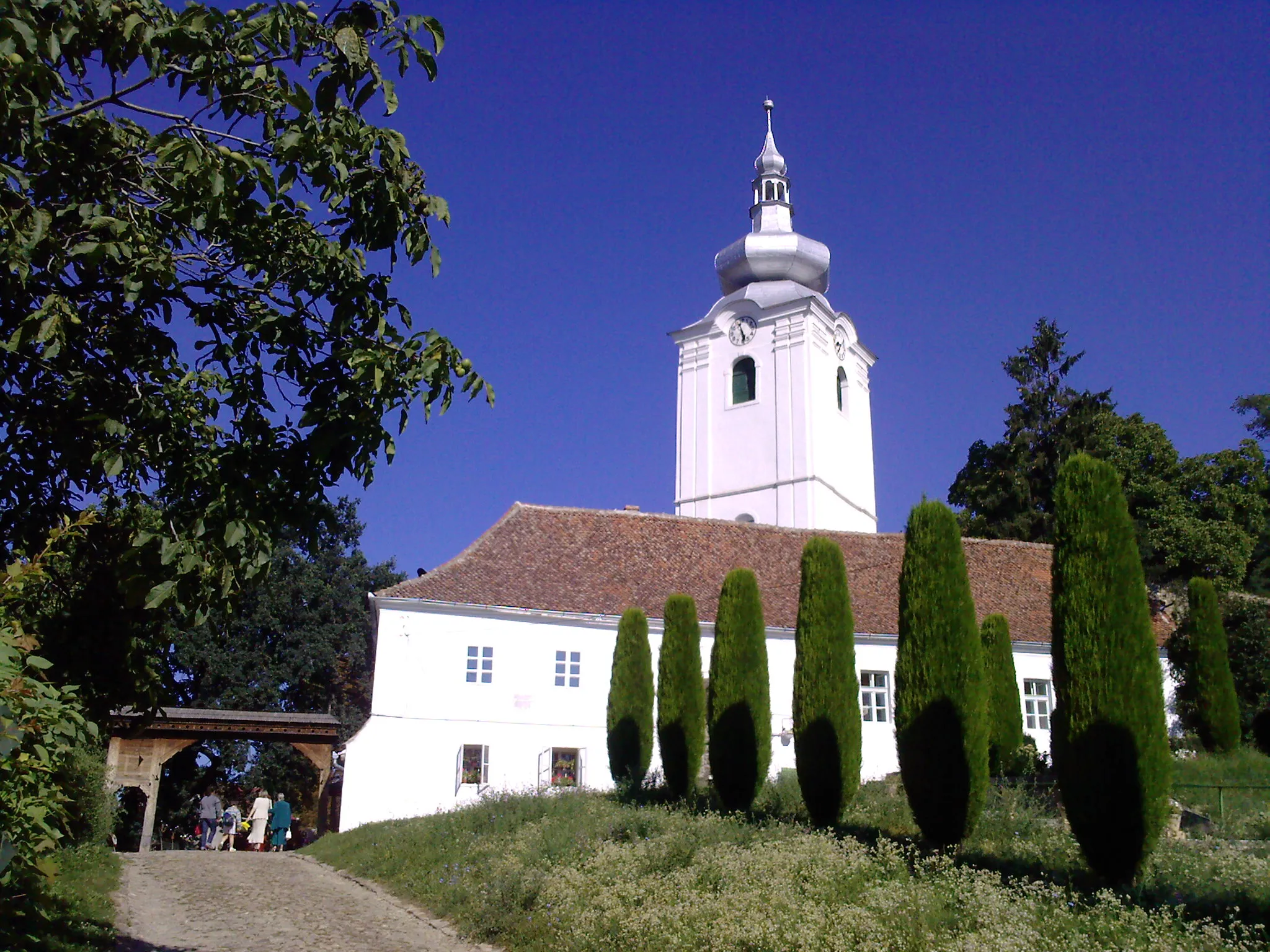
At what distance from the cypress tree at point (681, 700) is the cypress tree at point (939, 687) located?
21.5 ft

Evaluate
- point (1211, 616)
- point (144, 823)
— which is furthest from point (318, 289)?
point (1211, 616)

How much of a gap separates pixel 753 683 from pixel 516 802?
4233 mm

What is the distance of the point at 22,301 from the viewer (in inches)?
249

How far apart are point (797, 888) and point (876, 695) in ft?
57.5

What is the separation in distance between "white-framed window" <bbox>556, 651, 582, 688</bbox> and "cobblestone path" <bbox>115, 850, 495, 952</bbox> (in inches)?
387

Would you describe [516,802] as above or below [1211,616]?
below

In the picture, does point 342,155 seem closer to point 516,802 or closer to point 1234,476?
point 516,802

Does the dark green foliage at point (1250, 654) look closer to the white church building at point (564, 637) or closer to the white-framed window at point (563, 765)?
the white church building at point (564, 637)

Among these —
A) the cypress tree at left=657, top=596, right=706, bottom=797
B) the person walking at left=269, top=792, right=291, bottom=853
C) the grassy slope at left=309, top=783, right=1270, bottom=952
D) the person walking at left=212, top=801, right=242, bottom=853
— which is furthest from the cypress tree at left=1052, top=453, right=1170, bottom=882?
the person walking at left=212, top=801, right=242, bottom=853

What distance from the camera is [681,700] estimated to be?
1981 centimetres

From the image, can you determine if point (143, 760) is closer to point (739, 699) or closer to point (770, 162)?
point (739, 699)

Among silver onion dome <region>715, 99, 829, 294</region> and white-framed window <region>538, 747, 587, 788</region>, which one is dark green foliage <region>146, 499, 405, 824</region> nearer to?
white-framed window <region>538, 747, 587, 788</region>

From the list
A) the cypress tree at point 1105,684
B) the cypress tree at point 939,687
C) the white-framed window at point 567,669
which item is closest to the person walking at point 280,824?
the white-framed window at point 567,669

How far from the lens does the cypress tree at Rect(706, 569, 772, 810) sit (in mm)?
17094
